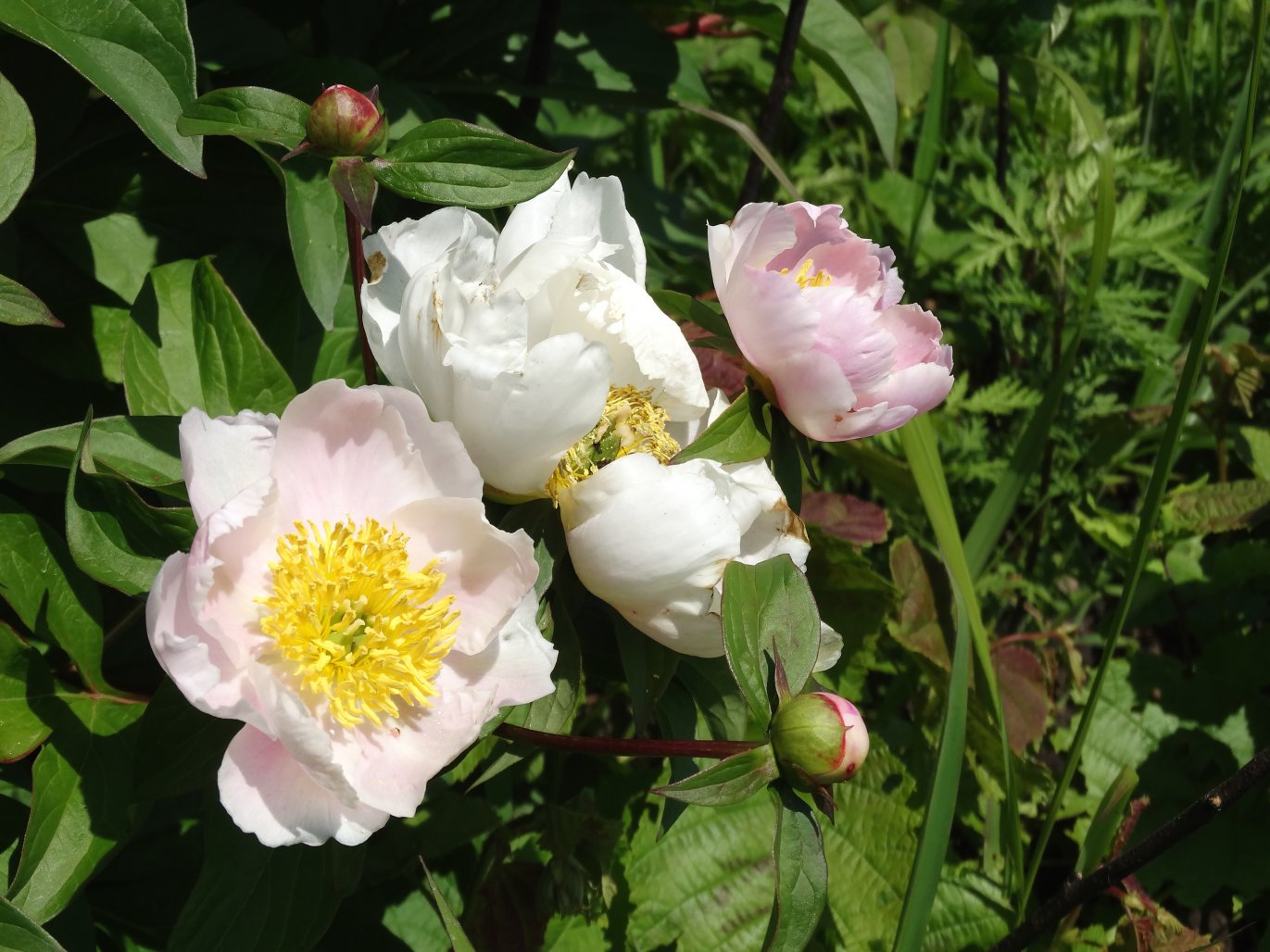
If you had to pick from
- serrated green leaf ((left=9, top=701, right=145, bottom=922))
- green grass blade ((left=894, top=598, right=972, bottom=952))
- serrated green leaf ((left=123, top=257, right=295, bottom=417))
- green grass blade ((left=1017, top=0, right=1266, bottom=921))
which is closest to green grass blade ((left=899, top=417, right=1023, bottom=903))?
green grass blade ((left=1017, top=0, right=1266, bottom=921))

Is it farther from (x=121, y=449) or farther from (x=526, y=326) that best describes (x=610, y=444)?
(x=121, y=449)

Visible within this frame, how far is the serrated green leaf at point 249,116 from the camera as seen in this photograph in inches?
34.1

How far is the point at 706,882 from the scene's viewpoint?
1428mm

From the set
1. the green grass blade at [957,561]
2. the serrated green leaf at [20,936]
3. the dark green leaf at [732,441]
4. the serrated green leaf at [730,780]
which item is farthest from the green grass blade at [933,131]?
the serrated green leaf at [20,936]

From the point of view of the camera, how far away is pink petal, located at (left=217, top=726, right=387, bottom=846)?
0.70 metres

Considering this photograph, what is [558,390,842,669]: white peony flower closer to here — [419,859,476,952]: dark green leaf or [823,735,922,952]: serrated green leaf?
[419,859,476,952]: dark green leaf

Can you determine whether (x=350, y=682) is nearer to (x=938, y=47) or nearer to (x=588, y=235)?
(x=588, y=235)

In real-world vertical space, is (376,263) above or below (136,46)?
below

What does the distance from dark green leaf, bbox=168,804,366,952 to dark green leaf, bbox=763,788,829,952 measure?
327 millimetres

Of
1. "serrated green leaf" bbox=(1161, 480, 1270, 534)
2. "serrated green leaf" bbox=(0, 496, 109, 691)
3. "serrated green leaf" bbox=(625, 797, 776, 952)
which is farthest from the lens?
"serrated green leaf" bbox=(1161, 480, 1270, 534)

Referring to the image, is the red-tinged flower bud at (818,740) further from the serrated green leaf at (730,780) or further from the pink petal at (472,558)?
the pink petal at (472,558)

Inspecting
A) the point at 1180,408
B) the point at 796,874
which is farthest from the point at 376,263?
the point at 1180,408

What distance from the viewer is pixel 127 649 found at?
45.3 inches

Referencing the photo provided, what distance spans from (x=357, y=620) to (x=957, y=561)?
79 centimetres
